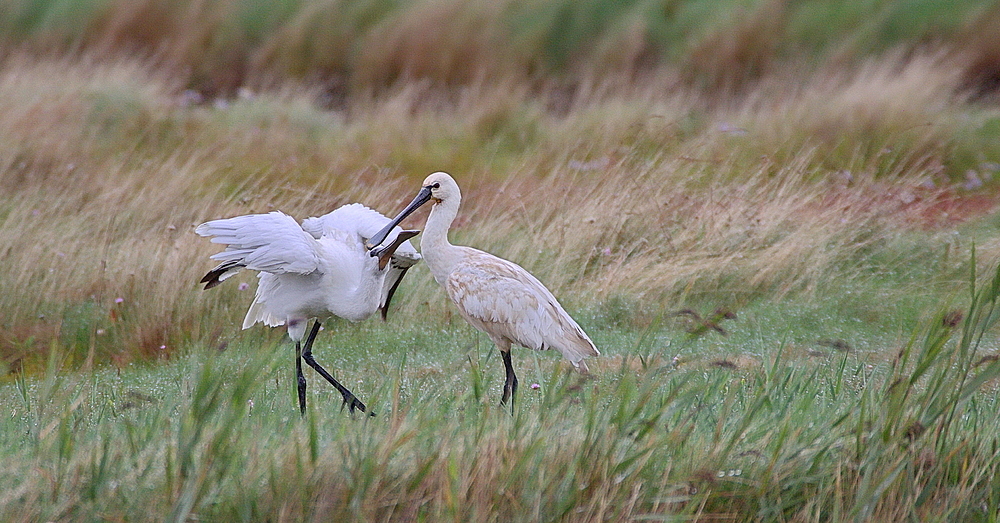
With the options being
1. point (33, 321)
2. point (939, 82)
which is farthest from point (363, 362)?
point (939, 82)

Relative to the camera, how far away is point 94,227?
8188 millimetres

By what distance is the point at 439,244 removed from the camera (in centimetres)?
593

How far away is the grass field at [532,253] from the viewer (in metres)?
3.90

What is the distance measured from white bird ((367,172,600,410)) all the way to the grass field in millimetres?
255

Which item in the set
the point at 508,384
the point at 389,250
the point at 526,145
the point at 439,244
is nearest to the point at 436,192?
the point at 439,244

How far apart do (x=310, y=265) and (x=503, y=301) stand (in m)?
0.91

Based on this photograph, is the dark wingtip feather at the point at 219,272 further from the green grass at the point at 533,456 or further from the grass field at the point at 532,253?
the green grass at the point at 533,456

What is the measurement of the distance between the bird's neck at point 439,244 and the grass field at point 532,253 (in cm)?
49

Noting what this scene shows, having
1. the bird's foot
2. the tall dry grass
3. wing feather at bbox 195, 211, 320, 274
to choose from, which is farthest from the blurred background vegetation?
the bird's foot

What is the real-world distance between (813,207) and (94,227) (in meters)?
5.22

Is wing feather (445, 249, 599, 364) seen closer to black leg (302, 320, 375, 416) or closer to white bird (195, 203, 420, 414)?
white bird (195, 203, 420, 414)

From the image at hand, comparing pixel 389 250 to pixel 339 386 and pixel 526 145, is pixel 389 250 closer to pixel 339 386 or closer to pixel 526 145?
pixel 339 386

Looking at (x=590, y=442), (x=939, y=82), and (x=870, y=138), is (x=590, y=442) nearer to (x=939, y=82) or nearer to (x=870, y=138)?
(x=870, y=138)

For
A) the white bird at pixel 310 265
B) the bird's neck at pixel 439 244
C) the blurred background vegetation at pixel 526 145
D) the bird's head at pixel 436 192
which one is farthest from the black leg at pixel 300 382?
the bird's neck at pixel 439 244
